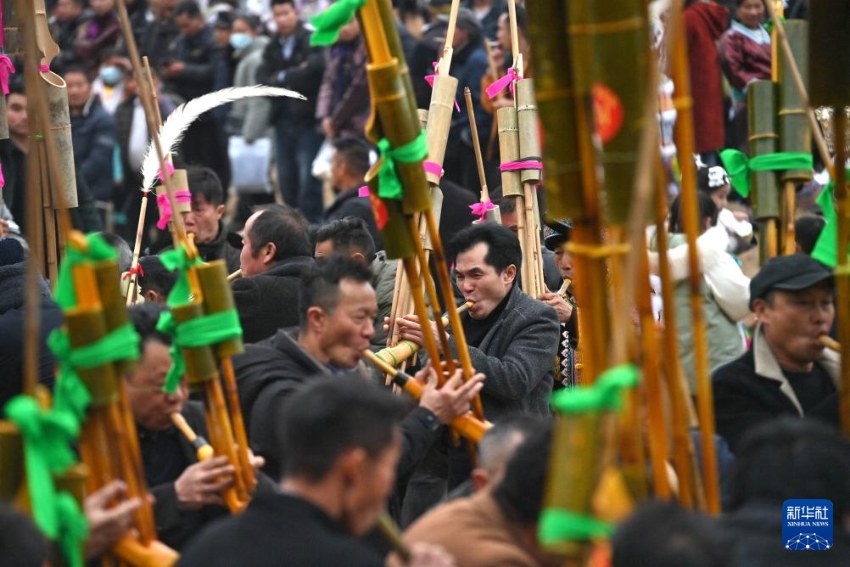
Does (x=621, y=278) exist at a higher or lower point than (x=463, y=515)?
higher

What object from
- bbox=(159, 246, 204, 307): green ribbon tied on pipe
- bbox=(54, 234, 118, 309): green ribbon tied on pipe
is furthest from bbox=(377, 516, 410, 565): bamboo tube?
bbox=(159, 246, 204, 307): green ribbon tied on pipe

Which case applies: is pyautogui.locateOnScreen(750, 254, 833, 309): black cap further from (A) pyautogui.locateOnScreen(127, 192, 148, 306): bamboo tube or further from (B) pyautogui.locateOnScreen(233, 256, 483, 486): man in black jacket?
(A) pyautogui.locateOnScreen(127, 192, 148, 306): bamboo tube

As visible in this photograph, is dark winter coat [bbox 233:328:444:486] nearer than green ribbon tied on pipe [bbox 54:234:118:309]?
No

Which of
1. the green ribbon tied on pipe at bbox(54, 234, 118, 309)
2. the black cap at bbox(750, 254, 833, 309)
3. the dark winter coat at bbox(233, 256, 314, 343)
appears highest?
the green ribbon tied on pipe at bbox(54, 234, 118, 309)

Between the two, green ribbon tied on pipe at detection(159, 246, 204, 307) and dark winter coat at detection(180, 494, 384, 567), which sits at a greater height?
green ribbon tied on pipe at detection(159, 246, 204, 307)

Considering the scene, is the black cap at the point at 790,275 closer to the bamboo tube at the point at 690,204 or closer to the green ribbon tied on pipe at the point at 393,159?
the green ribbon tied on pipe at the point at 393,159

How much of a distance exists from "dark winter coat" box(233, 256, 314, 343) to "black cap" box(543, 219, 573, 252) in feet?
3.59

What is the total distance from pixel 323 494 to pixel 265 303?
3.01m

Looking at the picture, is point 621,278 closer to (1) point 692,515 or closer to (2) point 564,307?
(1) point 692,515

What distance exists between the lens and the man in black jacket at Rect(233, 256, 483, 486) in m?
4.68

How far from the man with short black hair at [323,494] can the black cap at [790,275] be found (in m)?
1.91

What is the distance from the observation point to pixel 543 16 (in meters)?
3.49

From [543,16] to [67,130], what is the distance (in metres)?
2.94

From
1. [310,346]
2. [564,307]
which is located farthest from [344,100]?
[310,346]
